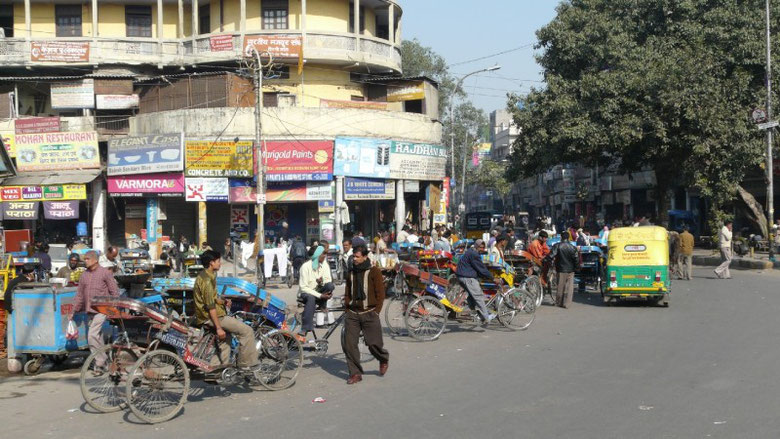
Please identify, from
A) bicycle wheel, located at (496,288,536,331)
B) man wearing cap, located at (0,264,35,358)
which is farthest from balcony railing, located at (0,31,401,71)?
man wearing cap, located at (0,264,35,358)

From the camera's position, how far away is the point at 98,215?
33.3 m

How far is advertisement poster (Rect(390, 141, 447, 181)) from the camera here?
35.1 m

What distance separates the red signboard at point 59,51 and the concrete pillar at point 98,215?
5.87 m

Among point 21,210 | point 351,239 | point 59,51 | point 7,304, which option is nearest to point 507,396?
point 7,304

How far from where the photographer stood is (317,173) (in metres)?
32.7

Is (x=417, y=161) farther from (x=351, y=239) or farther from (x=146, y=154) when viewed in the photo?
(x=351, y=239)

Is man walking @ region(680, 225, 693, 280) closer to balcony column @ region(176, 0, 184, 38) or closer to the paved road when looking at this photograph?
the paved road

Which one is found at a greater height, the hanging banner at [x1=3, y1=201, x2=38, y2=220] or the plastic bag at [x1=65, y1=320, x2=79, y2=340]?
the hanging banner at [x1=3, y1=201, x2=38, y2=220]

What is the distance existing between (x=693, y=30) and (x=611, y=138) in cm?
588

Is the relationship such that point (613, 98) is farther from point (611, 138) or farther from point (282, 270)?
point (282, 270)

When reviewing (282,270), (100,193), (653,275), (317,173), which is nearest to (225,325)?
(653,275)

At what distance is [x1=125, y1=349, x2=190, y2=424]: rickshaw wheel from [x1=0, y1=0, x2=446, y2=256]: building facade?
2345cm

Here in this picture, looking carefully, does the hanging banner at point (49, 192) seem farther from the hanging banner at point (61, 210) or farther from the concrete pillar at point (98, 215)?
the concrete pillar at point (98, 215)

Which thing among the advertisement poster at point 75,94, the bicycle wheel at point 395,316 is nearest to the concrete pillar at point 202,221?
the advertisement poster at point 75,94
